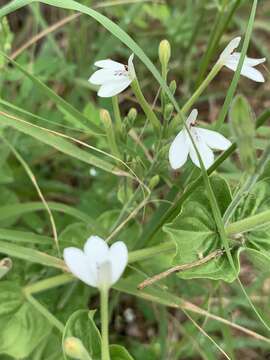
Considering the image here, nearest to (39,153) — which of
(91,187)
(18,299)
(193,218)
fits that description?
(91,187)

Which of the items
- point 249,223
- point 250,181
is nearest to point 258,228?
point 249,223

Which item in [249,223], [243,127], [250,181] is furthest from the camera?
[249,223]

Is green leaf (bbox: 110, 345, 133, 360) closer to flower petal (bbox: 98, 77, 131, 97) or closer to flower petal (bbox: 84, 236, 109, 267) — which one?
flower petal (bbox: 84, 236, 109, 267)

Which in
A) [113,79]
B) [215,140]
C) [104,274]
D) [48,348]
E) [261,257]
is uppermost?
[113,79]

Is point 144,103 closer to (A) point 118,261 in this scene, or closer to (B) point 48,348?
(A) point 118,261

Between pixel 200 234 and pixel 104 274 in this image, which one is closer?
pixel 104 274

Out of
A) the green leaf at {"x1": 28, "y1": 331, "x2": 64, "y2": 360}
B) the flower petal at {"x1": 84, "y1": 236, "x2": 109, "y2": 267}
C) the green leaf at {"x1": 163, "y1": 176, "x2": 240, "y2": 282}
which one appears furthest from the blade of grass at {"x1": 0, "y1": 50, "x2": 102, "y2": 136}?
the green leaf at {"x1": 28, "y1": 331, "x2": 64, "y2": 360}
